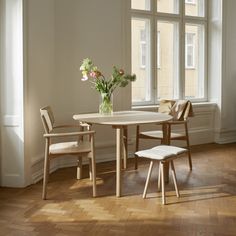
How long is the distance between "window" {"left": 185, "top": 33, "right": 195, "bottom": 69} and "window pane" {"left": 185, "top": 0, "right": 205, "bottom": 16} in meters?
0.38

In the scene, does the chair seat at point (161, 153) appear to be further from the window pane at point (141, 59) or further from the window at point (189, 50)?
the window at point (189, 50)

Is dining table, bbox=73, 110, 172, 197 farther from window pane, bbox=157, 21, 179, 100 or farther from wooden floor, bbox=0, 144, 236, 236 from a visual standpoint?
window pane, bbox=157, 21, 179, 100

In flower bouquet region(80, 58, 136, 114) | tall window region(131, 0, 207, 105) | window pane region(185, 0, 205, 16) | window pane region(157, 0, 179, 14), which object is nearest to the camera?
flower bouquet region(80, 58, 136, 114)

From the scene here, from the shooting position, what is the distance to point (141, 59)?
6.24 m

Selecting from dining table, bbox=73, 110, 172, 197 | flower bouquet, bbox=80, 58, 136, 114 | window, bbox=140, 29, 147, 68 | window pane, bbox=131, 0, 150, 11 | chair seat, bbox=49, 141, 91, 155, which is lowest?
chair seat, bbox=49, 141, 91, 155

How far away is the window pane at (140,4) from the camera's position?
6105 millimetres

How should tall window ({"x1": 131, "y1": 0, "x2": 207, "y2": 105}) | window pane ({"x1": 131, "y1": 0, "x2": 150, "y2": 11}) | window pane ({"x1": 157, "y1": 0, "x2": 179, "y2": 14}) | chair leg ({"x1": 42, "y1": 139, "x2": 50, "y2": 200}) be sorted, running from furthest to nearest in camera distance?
window pane ({"x1": 157, "y1": 0, "x2": 179, "y2": 14}), tall window ({"x1": 131, "y1": 0, "x2": 207, "y2": 105}), window pane ({"x1": 131, "y1": 0, "x2": 150, "y2": 11}), chair leg ({"x1": 42, "y1": 139, "x2": 50, "y2": 200})

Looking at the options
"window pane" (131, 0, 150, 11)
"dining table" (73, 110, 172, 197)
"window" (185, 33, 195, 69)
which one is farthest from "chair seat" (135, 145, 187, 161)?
"window" (185, 33, 195, 69)

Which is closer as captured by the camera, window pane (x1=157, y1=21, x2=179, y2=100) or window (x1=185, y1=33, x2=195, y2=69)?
window pane (x1=157, y1=21, x2=179, y2=100)

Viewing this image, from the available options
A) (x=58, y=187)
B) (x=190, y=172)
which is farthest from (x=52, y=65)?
(x=190, y=172)

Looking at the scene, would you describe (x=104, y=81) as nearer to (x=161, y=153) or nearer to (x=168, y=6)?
(x=161, y=153)

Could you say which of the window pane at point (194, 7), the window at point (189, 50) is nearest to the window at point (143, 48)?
the window at point (189, 50)

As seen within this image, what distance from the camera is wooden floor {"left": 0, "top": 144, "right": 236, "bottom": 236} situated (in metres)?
3.02

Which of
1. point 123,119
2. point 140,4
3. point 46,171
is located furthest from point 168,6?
point 46,171
